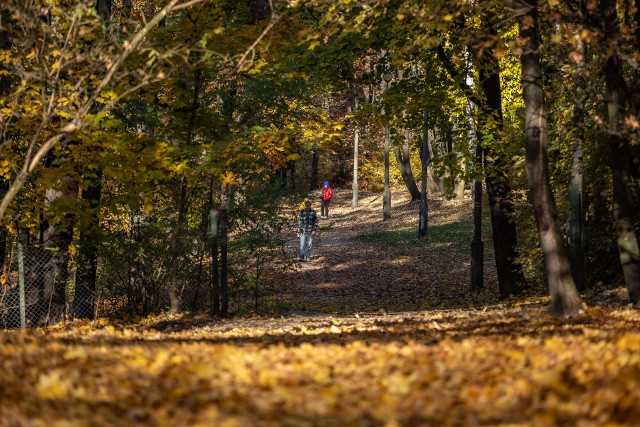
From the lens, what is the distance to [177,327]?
13281 mm

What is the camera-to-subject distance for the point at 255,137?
13133mm

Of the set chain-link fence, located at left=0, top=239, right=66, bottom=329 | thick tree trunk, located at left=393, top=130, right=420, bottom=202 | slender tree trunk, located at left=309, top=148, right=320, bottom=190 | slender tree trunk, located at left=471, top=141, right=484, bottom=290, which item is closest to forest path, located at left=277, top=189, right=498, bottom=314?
slender tree trunk, located at left=471, top=141, right=484, bottom=290

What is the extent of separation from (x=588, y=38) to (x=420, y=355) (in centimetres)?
447

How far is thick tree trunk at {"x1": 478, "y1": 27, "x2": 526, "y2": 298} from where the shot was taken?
1610 centimetres

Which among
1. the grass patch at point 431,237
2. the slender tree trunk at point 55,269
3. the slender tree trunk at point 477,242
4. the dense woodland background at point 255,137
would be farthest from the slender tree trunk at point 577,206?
the grass patch at point 431,237

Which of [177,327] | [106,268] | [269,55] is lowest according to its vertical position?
[177,327]

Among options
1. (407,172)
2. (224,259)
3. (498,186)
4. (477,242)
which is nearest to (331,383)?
(224,259)

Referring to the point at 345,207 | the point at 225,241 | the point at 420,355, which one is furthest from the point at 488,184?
the point at 345,207

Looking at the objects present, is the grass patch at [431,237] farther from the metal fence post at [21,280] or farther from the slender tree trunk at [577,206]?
the metal fence post at [21,280]

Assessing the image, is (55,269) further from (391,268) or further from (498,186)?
(391,268)

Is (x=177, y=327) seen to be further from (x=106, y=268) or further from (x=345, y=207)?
(x=345, y=207)

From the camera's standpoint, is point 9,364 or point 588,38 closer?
point 9,364

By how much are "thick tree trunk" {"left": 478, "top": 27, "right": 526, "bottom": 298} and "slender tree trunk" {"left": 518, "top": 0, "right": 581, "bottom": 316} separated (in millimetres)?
4983

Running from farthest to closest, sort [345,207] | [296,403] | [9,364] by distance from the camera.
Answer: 1. [345,207]
2. [9,364]
3. [296,403]
